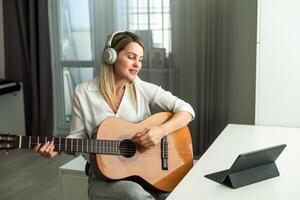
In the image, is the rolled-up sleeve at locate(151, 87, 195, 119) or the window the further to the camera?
the window

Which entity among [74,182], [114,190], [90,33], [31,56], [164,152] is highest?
[90,33]

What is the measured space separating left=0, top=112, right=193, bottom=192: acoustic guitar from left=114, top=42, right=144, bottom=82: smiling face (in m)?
0.22

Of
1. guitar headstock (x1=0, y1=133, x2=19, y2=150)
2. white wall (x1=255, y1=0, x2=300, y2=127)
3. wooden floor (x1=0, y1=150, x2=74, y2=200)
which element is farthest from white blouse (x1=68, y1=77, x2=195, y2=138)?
wooden floor (x1=0, y1=150, x2=74, y2=200)

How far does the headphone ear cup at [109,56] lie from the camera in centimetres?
175

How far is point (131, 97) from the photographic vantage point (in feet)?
6.18

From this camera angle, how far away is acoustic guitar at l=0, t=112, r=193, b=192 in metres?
1.63

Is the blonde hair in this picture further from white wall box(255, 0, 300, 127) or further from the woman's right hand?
white wall box(255, 0, 300, 127)

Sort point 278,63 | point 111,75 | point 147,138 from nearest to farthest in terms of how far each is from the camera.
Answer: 1. point 147,138
2. point 111,75
3. point 278,63

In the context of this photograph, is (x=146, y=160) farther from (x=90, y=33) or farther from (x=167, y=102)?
(x=90, y=33)

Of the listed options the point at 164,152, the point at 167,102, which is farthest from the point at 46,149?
the point at 167,102

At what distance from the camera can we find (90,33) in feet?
11.9

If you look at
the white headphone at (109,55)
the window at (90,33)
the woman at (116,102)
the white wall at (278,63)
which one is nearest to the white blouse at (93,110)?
the woman at (116,102)

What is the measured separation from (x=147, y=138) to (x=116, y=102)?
0.81 ft

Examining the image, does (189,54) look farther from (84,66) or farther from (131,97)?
(131,97)
